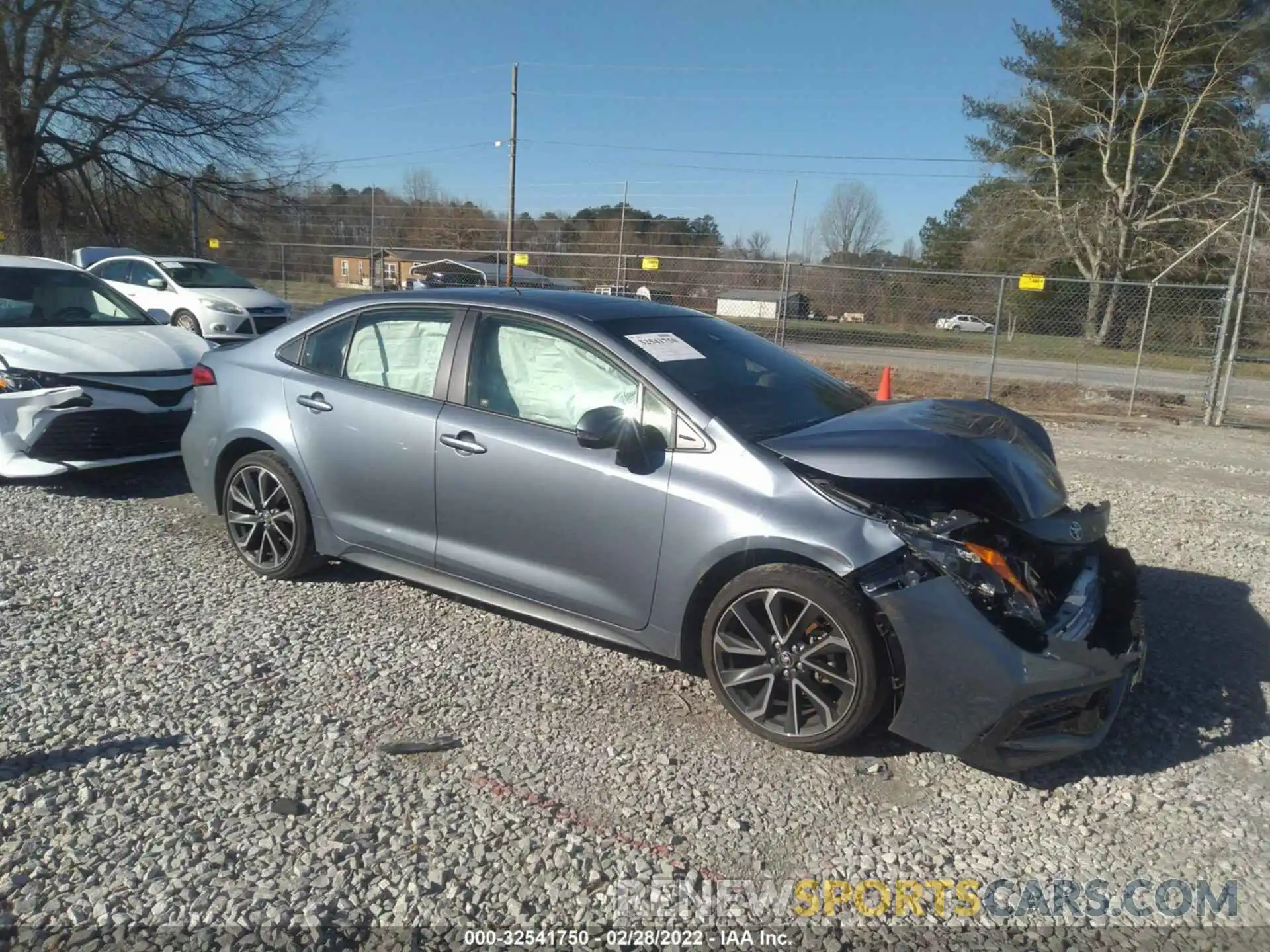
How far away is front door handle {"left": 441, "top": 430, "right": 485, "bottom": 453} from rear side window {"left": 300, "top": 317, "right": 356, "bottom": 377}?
0.93 m

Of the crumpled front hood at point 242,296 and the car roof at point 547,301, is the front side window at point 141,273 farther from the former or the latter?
the car roof at point 547,301

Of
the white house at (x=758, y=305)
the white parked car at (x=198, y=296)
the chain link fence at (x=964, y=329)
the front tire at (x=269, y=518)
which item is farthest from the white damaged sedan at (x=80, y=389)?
the white house at (x=758, y=305)

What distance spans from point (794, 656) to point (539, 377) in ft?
5.52

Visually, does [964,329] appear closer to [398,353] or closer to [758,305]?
[758,305]

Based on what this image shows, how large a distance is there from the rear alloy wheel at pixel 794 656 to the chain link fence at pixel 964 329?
10.7 m

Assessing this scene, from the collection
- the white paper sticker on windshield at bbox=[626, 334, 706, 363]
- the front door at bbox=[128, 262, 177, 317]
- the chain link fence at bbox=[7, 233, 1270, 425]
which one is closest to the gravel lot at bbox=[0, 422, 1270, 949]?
the white paper sticker on windshield at bbox=[626, 334, 706, 363]

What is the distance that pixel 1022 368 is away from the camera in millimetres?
18203

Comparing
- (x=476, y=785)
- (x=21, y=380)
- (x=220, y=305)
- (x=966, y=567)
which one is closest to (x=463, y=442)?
(x=476, y=785)

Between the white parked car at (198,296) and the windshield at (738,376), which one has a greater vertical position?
the windshield at (738,376)

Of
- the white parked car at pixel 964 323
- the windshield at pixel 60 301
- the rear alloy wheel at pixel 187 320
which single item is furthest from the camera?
the white parked car at pixel 964 323

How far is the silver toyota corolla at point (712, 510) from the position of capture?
10.3ft

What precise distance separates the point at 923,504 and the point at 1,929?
3.15 m

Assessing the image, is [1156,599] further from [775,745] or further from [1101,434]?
[1101,434]

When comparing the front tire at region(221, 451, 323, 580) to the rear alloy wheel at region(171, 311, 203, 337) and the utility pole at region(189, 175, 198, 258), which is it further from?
the utility pole at region(189, 175, 198, 258)
